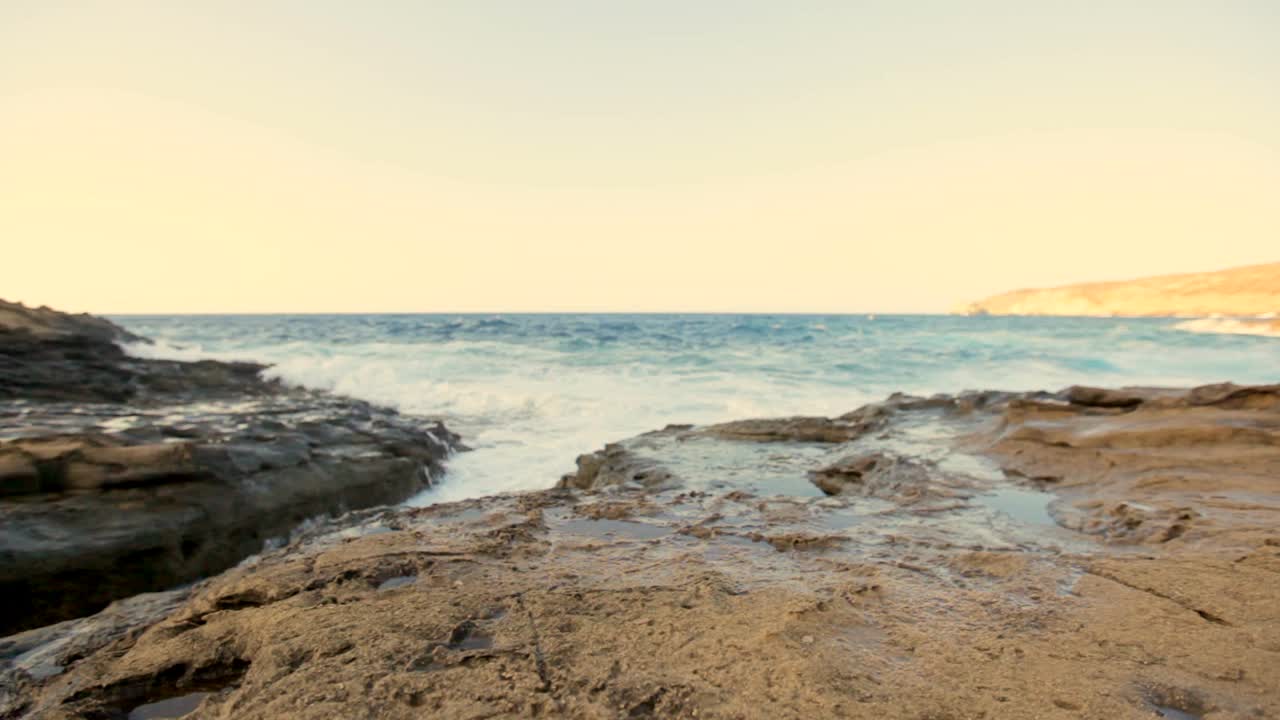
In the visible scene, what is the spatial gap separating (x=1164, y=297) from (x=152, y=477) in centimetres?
10084

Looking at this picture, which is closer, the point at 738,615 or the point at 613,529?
the point at 738,615

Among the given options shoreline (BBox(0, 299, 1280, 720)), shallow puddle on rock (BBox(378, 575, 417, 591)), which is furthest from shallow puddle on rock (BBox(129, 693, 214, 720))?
shallow puddle on rock (BBox(378, 575, 417, 591))

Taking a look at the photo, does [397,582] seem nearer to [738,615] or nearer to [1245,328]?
[738,615]

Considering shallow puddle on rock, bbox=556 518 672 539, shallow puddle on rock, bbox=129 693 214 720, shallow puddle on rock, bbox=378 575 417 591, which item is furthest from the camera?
shallow puddle on rock, bbox=556 518 672 539

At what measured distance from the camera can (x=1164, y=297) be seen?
78625 mm

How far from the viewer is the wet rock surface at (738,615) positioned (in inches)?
61.9

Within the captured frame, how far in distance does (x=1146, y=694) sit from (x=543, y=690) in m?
1.50

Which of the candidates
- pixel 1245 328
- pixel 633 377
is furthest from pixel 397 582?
pixel 1245 328

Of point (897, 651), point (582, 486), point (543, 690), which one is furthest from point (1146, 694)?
point (582, 486)

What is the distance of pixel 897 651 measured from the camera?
1799mm

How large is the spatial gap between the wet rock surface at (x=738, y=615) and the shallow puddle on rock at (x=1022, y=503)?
0.02 metres

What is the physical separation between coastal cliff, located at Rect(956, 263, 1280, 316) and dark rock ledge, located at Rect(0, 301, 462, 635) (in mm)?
74346

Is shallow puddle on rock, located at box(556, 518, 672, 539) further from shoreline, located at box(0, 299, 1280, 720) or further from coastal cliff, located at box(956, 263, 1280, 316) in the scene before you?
coastal cliff, located at box(956, 263, 1280, 316)

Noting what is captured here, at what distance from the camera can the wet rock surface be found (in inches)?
61.9
